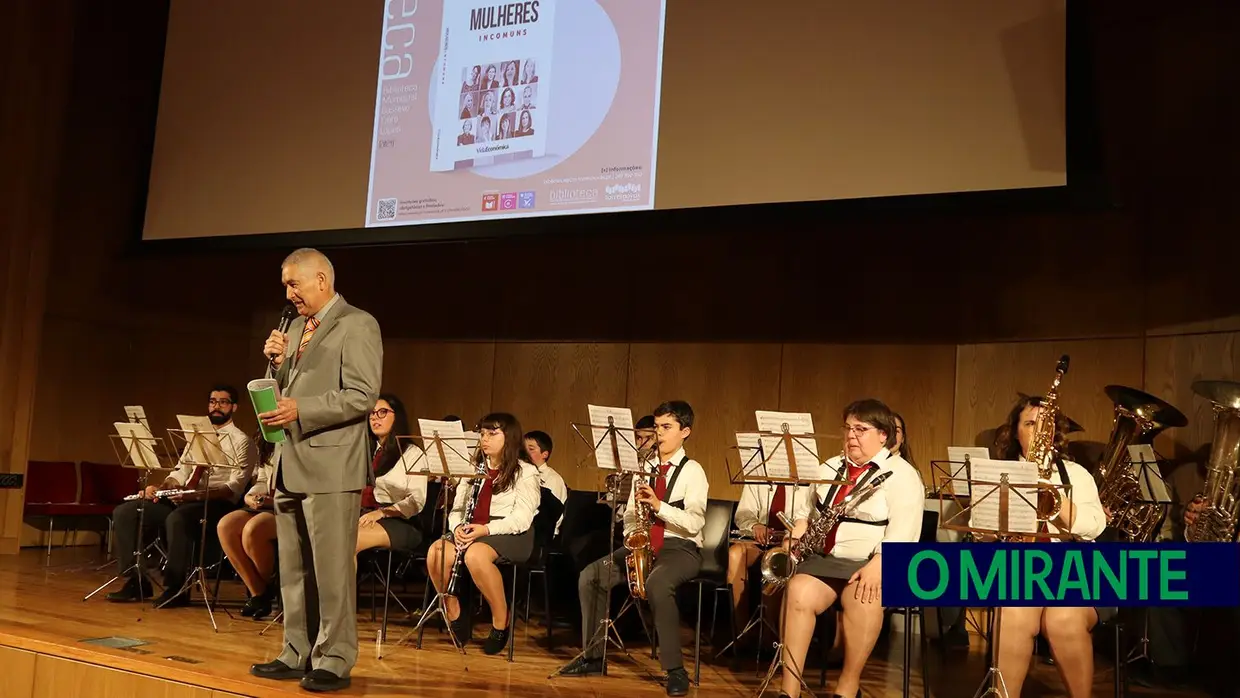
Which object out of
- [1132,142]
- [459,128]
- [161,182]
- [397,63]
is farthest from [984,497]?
[161,182]

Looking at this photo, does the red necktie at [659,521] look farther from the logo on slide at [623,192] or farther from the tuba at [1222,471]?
the tuba at [1222,471]

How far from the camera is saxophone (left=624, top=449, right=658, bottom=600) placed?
4.80m

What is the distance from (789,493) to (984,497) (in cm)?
162

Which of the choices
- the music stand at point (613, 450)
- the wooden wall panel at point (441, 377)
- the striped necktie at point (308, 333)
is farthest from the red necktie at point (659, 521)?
the wooden wall panel at point (441, 377)

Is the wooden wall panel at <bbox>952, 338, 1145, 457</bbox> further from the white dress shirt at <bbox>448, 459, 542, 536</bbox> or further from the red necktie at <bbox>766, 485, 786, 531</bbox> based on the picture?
the white dress shirt at <bbox>448, 459, 542, 536</bbox>

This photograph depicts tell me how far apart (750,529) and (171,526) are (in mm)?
3297

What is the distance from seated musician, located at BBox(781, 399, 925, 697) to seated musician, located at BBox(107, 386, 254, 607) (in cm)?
344

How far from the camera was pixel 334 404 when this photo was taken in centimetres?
362

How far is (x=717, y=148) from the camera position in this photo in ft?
19.9

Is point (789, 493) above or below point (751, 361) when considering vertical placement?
below

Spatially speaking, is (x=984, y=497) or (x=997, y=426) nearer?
(x=984, y=497)

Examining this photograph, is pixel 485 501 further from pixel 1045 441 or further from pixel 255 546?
pixel 1045 441

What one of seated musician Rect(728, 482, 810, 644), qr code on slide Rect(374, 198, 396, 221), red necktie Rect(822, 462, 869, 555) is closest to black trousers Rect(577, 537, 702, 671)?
seated musician Rect(728, 482, 810, 644)

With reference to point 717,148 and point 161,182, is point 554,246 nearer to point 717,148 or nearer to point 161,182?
point 717,148
